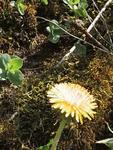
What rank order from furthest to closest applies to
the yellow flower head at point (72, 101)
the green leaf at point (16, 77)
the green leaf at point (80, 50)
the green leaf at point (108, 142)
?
the green leaf at point (80, 50)
the green leaf at point (16, 77)
the green leaf at point (108, 142)
the yellow flower head at point (72, 101)

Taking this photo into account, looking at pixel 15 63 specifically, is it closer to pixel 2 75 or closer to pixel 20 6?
pixel 2 75

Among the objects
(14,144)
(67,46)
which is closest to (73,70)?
(67,46)

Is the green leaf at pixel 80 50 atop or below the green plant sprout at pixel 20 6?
below

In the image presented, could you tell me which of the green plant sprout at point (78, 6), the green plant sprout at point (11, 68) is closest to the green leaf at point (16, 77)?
the green plant sprout at point (11, 68)

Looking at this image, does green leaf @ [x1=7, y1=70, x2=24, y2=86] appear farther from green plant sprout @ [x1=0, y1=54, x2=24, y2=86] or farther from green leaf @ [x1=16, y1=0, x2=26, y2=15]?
green leaf @ [x1=16, y1=0, x2=26, y2=15]

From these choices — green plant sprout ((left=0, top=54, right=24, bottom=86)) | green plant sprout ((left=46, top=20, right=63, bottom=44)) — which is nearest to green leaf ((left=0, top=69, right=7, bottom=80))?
green plant sprout ((left=0, top=54, right=24, bottom=86))

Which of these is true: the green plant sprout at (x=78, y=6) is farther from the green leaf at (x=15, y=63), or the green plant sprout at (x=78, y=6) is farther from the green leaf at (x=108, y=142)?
the green leaf at (x=108, y=142)

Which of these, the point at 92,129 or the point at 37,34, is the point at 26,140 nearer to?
the point at 92,129
